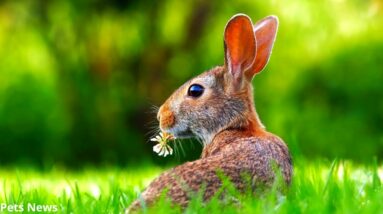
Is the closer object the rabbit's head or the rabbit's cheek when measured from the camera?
the rabbit's head

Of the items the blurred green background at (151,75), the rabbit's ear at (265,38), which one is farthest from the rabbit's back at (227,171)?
the blurred green background at (151,75)

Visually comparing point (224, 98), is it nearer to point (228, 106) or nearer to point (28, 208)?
point (228, 106)

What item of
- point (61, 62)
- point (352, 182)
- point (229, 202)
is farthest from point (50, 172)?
point (61, 62)

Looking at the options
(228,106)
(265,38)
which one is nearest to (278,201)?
(228,106)

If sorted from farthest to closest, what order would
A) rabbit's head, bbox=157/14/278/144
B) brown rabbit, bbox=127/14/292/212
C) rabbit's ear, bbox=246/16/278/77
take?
rabbit's ear, bbox=246/16/278/77 < rabbit's head, bbox=157/14/278/144 < brown rabbit, bbox=127/14/292/212

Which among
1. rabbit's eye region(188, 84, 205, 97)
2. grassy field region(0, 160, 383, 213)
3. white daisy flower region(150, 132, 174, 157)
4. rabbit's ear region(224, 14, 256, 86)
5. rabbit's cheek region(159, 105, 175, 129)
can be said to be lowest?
grassy field region(0, 160, 383, 213)

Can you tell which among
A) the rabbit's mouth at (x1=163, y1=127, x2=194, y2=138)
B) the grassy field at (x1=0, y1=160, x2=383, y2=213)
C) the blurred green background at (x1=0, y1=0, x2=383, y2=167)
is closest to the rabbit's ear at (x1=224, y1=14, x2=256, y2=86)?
the rabbit's mouth at (x1=163, y1=127, x2=194, y2=138)

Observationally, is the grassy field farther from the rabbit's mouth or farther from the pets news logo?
the rabbit's mouth

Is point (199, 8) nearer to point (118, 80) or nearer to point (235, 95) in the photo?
point (118, 80)
